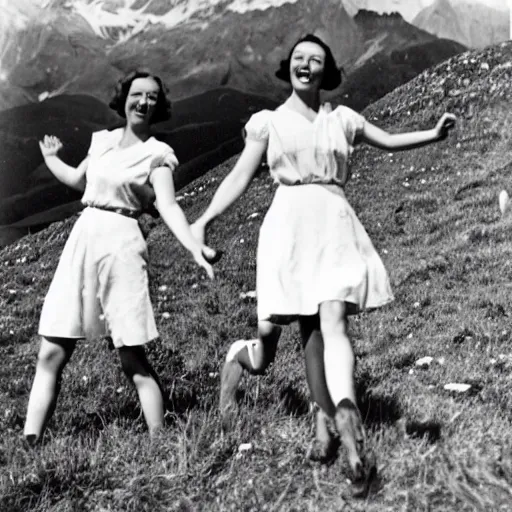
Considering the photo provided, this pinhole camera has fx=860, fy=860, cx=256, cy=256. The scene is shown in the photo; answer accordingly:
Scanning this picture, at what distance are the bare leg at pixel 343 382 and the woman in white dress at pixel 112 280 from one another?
31.8 inches

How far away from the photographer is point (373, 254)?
12.1 feet

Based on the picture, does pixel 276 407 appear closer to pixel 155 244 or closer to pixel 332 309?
pixel 332 309

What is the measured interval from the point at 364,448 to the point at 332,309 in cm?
61

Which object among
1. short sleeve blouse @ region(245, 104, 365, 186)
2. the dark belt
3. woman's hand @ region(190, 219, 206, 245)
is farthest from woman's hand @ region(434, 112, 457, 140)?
the dark belt

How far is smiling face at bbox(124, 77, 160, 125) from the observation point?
4023mm

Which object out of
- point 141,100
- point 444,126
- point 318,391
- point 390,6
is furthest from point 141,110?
point 390,6

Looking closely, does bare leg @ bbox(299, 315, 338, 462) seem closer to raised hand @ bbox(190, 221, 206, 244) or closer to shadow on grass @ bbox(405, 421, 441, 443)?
shadow on grass @ bbox(405, 421, 441, 443)

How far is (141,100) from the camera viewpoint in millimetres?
4016

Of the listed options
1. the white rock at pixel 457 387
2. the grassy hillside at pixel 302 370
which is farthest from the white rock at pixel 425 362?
the white rock at pixel 457 387

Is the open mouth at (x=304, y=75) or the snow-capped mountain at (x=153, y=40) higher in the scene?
the snow-capped mountain at (x=153, y=40)

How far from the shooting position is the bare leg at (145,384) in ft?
12.5

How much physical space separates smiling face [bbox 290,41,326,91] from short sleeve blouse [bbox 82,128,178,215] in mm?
669

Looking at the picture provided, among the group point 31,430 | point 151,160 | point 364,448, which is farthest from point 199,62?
point 364,448

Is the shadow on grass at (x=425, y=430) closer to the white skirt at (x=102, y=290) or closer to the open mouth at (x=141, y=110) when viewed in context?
the white skirt at (x=102, y=290)
